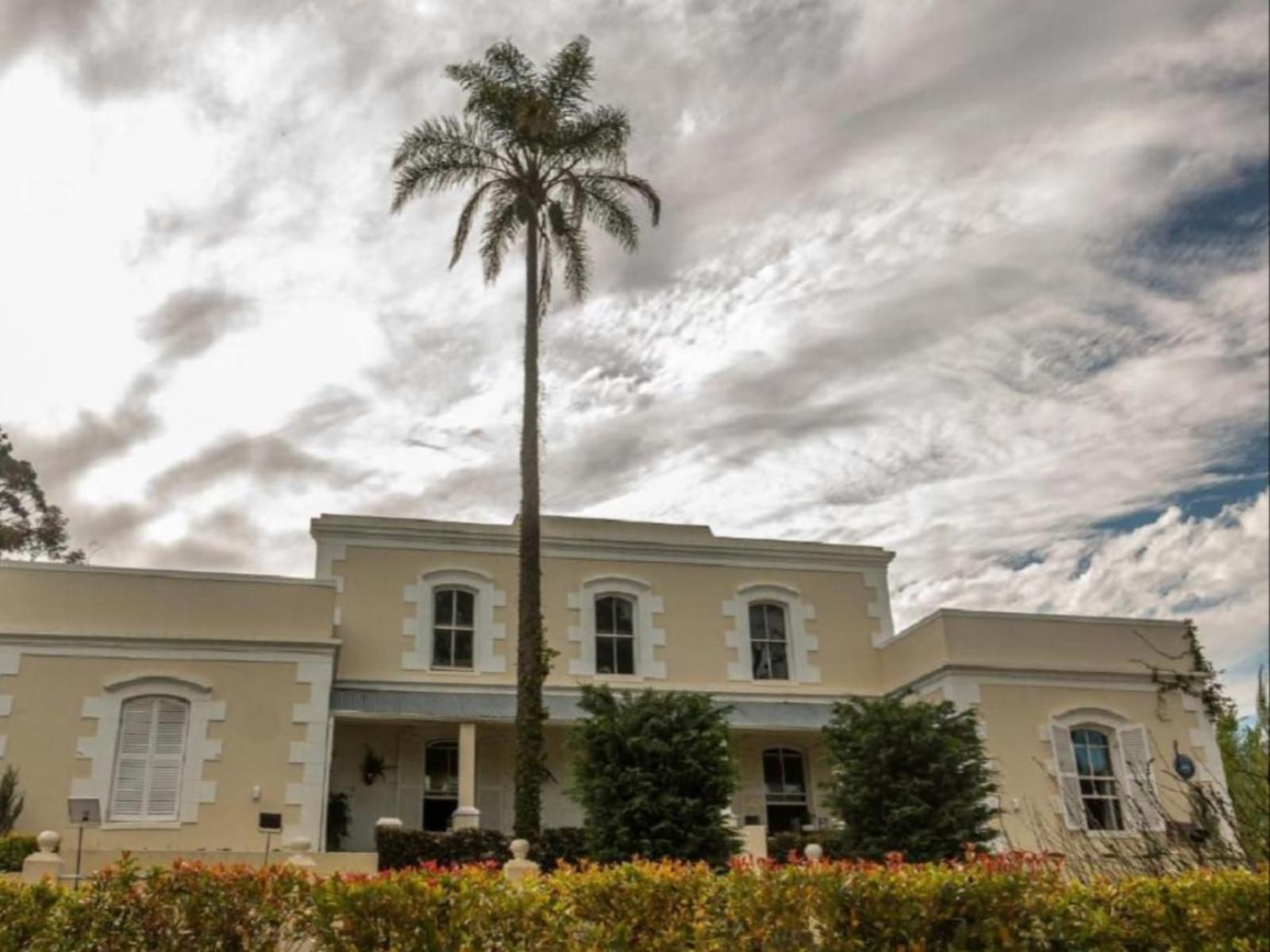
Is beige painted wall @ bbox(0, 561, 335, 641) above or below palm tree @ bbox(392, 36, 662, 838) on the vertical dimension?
below

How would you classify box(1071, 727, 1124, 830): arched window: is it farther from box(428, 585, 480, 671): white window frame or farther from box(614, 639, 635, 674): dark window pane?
box(428, 585, 480, 671): white window frame

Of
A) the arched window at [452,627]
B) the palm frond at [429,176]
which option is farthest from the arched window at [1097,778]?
the palm frond at [429,176]

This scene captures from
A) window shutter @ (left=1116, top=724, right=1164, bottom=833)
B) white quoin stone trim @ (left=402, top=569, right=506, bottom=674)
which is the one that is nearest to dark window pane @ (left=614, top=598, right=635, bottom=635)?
white quoin stone trim @ (left=402, top=569, right=506, bottom=674)

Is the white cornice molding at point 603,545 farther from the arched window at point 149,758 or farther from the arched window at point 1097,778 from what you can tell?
the arched window at point 1097,778

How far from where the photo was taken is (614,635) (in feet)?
70.2

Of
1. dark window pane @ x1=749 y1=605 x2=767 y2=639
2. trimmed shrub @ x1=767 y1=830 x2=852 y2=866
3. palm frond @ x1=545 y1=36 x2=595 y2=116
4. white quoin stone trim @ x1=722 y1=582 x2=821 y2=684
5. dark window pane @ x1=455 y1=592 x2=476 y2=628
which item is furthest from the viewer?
dark window pane @ x1=749 y1=605 x2=767 y2=639

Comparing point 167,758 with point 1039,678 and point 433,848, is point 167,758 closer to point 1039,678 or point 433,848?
point 433,848

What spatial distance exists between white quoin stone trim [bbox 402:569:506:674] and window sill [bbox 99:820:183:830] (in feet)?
16.1

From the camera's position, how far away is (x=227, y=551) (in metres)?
20.3

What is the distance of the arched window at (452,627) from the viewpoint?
2031 centimetres

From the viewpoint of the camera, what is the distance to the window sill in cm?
1580

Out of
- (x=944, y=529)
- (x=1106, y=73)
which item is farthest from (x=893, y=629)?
(x=1106, y=73)

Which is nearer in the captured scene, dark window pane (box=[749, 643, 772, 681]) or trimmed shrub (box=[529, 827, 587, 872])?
trimmed shrub (box=[529, 827, 587, 872])

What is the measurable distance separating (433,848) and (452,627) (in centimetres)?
527
